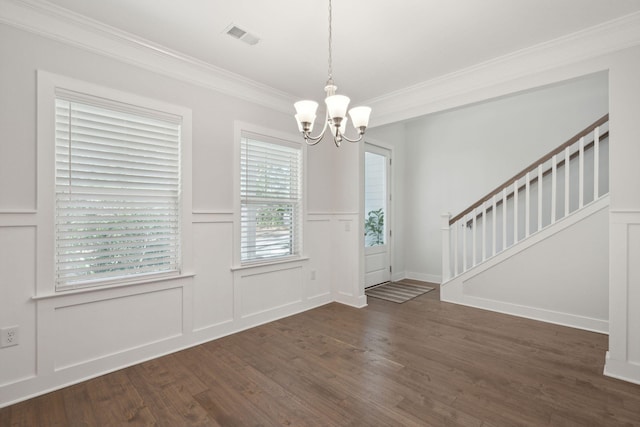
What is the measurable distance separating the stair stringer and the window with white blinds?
2502mm

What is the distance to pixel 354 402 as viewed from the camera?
2090mm

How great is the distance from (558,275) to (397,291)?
6.86 feet

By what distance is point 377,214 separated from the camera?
209 inches

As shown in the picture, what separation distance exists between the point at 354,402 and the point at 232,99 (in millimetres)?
2949

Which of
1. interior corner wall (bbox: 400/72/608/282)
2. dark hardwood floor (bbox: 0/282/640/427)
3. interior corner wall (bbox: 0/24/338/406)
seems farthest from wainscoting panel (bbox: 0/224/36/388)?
interior corner wall (bbox: 400/72/608/282)

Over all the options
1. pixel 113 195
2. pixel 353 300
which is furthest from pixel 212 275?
pixel 353 300

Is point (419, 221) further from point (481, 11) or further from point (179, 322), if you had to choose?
point (179, 322)

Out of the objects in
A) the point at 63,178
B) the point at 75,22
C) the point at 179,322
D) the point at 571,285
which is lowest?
the point at 179,322

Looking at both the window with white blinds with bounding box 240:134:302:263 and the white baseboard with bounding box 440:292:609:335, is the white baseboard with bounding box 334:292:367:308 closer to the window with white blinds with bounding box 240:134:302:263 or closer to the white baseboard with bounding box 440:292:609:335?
the window with white blinds with bounding box 240:134:302:263

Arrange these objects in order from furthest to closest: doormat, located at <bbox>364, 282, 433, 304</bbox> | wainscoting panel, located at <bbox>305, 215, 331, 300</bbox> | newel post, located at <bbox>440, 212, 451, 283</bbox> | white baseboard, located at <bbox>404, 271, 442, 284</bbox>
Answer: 1. white baseboard, located at <bbox>404, 271, 442, 284</bbox>
2. doormat, located at <bbox>364, 282, 433, 304</bbox>
3. newel post, located at <bbox>440, 212, 451, 283</bbox>
4. wainscoting panel, located at <bbox>305, 215, 331, 300</bbox>

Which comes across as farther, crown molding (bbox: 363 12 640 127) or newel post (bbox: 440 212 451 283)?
newel post (bbox: 440 212 451 283)

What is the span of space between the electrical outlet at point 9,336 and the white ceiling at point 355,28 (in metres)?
2.22

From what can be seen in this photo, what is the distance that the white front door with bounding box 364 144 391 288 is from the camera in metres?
5.16

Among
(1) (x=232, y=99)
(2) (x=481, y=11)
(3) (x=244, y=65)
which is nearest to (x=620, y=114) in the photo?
(2) (x=481, y=11)
